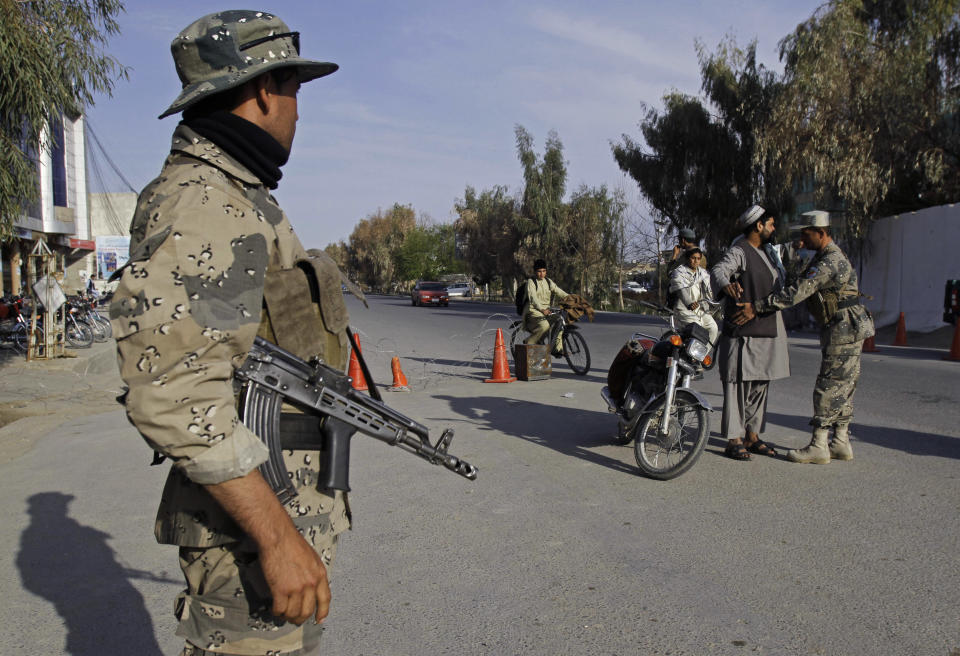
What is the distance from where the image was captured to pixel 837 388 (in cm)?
582

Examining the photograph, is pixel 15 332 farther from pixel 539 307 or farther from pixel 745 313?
pixel 745 313

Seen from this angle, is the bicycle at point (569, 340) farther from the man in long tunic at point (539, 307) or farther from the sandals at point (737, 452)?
the sandals at point (737, 452)

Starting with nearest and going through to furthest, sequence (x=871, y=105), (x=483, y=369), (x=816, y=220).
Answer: (x=816, y=220) → (x=483, y=369) → (x=871, y=105)

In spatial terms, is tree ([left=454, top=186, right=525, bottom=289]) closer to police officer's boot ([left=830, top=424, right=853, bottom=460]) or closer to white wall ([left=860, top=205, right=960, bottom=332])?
white wall ([left=860, top=205, right=960, bottom=332])

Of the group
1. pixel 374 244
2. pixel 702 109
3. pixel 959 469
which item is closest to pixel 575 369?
pixel 959 469

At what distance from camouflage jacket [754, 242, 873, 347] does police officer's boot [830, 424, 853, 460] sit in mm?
687

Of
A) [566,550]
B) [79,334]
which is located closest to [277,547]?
[566,550]

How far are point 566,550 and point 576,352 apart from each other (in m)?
7.58

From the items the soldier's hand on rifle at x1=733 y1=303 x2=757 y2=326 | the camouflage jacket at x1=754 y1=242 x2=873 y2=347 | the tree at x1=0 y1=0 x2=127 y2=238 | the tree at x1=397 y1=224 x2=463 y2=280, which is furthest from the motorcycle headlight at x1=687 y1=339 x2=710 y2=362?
the tree at x1=397 y1=224 x2=463 y2=280

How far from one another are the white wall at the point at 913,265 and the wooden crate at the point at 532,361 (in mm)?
11853

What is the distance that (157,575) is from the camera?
3881 mm

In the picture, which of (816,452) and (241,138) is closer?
(241,138)

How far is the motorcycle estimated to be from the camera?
5.39 m

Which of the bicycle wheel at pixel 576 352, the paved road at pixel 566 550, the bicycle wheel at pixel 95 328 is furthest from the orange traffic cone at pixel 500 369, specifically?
the bicycle wheel at pixel 95 328
